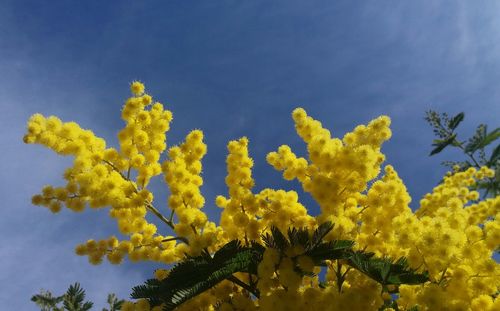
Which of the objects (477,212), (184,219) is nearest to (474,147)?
(477,212)

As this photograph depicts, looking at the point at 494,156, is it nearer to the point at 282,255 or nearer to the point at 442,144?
the point at 442,144

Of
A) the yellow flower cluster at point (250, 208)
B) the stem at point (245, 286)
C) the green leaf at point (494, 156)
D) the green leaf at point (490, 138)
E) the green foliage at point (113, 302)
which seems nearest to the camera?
the stem at point (245, 286)

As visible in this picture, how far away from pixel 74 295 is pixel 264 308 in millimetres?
6680

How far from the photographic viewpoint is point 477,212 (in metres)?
6.45

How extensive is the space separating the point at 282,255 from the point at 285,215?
70 centimetres

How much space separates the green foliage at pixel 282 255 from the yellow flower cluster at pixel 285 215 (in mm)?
111

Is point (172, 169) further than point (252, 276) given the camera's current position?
Yes

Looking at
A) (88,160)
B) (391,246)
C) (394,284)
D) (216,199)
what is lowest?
(394,284)

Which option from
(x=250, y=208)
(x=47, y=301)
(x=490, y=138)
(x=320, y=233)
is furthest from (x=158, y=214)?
(x=490, y=138)

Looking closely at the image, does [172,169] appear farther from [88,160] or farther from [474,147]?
[474,147]

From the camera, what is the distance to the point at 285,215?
15.3 ft

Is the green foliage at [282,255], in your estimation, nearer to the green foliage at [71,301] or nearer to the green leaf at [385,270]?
the green leaf at [385,270]

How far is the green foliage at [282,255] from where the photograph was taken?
4.05m

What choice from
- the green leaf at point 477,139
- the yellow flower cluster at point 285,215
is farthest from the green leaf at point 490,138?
the yellow flower cluster at point 285,215
